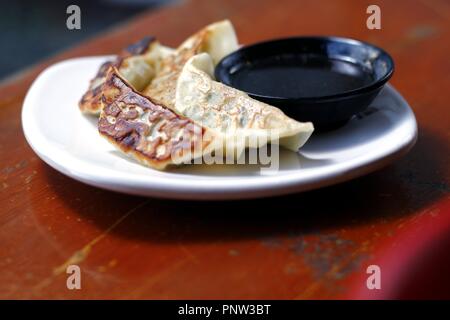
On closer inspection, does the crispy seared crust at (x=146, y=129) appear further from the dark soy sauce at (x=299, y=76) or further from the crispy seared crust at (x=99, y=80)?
the dark soy sauce at (x=299, y=76)

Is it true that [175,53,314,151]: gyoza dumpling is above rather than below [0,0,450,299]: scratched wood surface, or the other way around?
above

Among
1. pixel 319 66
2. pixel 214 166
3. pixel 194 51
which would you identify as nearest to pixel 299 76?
pixel 319 66

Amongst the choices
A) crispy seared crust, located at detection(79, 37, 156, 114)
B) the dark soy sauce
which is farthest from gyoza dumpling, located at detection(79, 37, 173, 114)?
the dark soy sauce

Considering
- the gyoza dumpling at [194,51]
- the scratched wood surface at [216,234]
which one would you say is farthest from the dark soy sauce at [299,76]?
the scratched wood surface at [216,234]

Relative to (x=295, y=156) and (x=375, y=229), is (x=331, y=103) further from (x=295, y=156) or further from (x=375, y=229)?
(x=375, y=229)

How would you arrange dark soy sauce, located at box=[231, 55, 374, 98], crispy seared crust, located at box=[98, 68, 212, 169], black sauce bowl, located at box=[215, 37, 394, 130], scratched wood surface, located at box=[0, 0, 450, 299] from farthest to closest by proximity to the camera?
1. dark soy sauce, located at box=[231, 55, 374, 98]
2. black sauce bowl, located at box=[215, 37, 394, 130]
3. crispy seared crust, located at box=[98, 68, 212, 169]
4. scratched wood surface, located at box=[0, 0, 450, 299]

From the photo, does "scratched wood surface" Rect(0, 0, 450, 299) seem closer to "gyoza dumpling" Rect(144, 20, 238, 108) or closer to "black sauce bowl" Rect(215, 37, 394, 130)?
"black sauce bowl" Rect(215, 37, 394, 130)

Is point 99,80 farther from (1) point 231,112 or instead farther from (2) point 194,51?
(1) point 231,112
